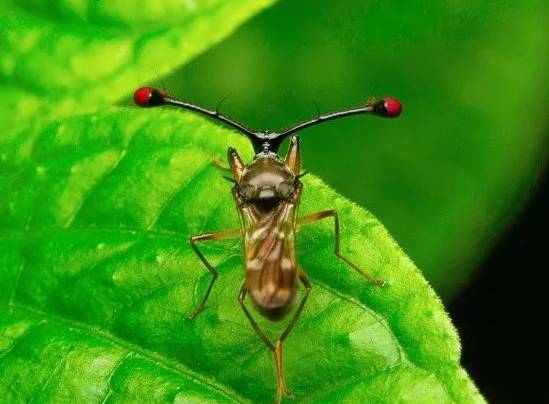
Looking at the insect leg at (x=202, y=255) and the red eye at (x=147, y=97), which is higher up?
the red eye at (x=147, y=97)

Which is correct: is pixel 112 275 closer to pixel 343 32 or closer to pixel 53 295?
pixel 53 295

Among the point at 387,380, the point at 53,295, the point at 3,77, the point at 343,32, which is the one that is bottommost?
the point at 387,380

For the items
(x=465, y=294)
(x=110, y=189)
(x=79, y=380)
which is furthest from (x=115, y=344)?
(x=465, y=294)

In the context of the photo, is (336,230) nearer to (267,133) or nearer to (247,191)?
(247,191)

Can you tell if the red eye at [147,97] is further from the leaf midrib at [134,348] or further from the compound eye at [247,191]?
the leaf midrib at [134,348]

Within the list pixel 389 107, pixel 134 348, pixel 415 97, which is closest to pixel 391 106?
pixel 389 107

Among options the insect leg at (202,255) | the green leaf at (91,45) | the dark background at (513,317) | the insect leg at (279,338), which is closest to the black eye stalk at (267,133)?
the green leaf at (91,45)

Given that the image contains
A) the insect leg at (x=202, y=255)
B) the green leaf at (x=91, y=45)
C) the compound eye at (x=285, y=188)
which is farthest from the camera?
the compound eye at (x=285, y=188)
